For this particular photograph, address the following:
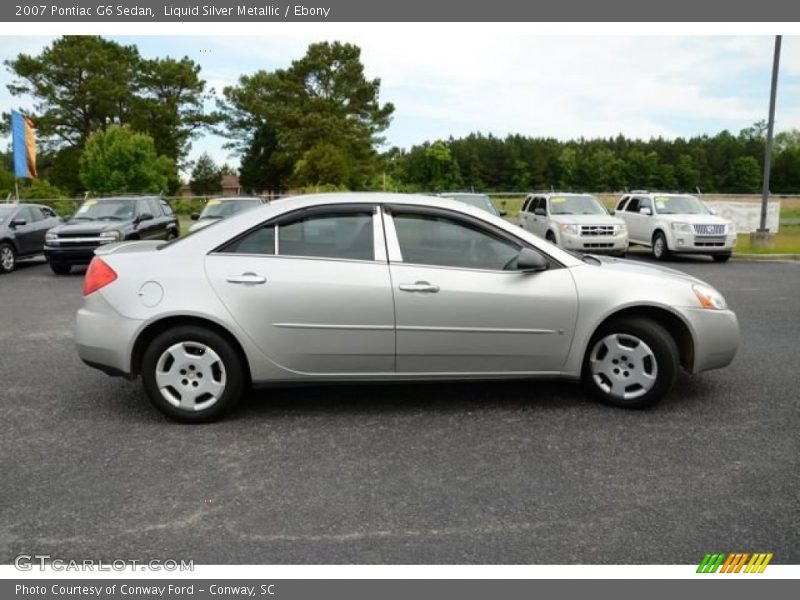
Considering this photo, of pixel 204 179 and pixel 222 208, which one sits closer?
pixel 222 208

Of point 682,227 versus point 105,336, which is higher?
point 682,227

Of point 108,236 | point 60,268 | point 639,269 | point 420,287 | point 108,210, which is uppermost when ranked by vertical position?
point 108,210

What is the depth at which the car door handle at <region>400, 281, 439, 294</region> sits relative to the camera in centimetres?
474

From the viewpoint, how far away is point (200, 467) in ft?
13.3

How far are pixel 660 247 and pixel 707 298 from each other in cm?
1276

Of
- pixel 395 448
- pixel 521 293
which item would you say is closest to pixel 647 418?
pixel 521 293

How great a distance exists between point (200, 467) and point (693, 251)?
14863 millimetres

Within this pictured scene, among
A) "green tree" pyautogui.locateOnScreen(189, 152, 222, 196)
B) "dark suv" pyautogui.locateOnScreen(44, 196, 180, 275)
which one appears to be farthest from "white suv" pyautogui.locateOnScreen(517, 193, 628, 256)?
"green tree" pyautogui.locateOnScreen(189, 152, 222, 196)

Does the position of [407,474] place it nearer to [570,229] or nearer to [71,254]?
[71,254]

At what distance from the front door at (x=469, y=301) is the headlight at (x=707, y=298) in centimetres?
100

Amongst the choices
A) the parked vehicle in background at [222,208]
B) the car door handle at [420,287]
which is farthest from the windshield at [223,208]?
the car door handle at [420,287]

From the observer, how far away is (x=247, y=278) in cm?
472

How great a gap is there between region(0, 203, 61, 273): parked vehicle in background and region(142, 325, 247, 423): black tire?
12956 mm

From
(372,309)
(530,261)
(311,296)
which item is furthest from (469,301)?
(311,296)
